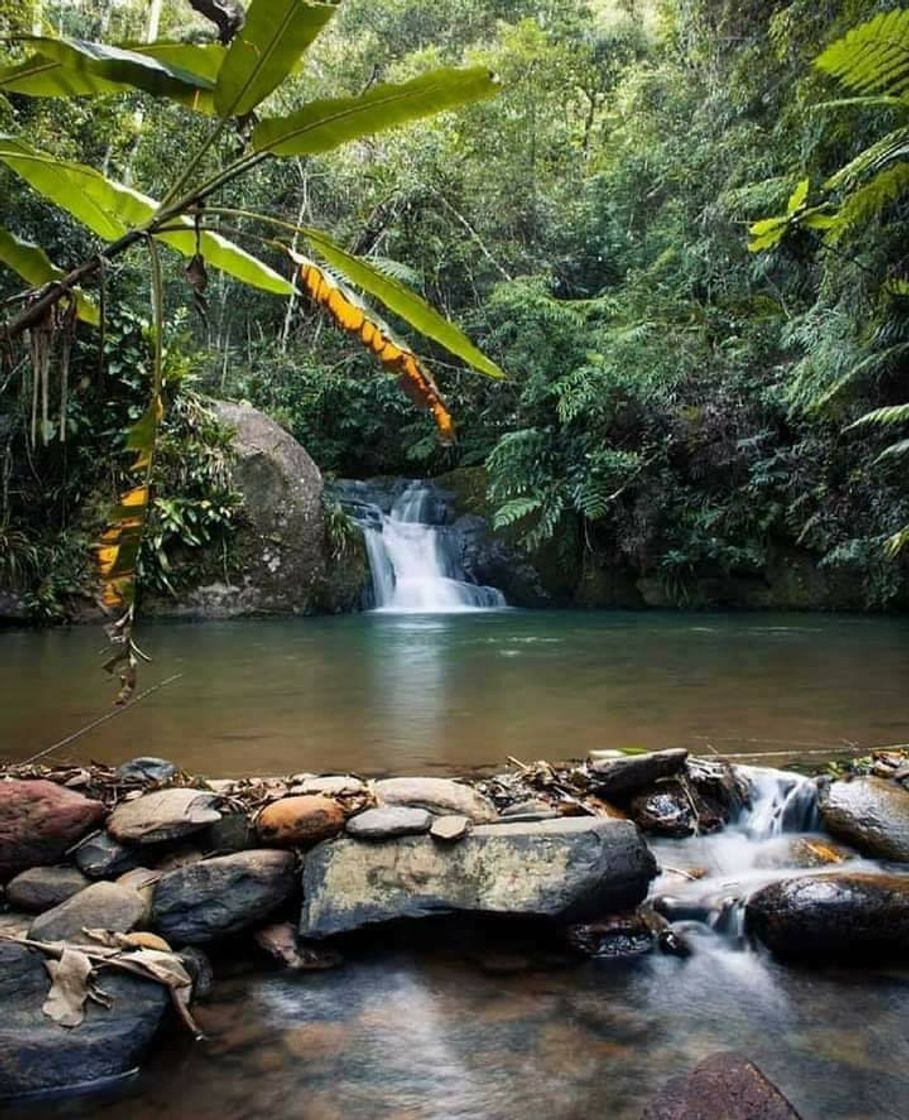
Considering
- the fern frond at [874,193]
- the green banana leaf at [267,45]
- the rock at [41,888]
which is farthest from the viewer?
the fern frond at [874,193]

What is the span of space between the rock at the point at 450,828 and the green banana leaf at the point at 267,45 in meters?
1.94

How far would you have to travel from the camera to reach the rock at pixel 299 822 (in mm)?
2521

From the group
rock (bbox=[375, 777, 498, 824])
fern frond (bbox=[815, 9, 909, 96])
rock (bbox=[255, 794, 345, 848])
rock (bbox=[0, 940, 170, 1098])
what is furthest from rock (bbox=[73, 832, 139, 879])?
fern frond (bbox=[815, 9, 909, 96])

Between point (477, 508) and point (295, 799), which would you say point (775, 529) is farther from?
point (295, 799)

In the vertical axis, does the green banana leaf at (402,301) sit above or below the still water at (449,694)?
above

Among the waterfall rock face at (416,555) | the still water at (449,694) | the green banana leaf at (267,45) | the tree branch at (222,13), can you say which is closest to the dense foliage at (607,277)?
the waterfall rock face at (416,555)

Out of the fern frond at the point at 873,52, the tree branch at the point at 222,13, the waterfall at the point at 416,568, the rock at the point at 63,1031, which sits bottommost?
the rock at the point at 63,1031

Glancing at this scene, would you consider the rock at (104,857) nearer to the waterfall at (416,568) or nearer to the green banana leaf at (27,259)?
the green banana leaf at (27,259)

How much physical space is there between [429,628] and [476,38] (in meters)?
15.0

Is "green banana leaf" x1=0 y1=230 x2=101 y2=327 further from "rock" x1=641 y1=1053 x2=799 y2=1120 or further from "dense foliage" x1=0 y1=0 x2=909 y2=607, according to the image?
"dense foliage" x1=0 y1=0 x2=909 y2=607

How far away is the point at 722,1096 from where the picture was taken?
4.85 feet

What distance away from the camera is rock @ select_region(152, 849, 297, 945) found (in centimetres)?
226

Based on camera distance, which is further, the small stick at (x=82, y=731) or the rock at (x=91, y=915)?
the small stick at (x=82, y=731)

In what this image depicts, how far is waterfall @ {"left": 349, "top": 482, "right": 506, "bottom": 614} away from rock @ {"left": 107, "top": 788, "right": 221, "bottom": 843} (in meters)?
8.18
